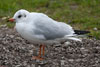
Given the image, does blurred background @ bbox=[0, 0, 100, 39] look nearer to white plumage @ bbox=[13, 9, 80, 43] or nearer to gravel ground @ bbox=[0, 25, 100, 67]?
gravel ground @ bbox=[0, 25, 100, 67]

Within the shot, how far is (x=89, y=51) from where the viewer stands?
6156mm

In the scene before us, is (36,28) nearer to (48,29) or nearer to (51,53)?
(48,29)

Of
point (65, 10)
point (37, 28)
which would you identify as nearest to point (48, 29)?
point (37, 28)

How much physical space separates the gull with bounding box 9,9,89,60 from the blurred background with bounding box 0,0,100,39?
7.60 ft

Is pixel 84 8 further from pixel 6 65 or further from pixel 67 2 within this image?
pixel 6 65

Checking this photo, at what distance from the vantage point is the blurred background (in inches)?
329

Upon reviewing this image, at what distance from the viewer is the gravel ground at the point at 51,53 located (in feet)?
18.2

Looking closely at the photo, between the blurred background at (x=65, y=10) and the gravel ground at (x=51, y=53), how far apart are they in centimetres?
136

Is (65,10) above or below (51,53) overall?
above

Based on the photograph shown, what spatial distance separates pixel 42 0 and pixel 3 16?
1.58 metres

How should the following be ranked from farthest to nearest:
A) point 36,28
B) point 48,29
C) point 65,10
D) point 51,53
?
point 65,10
point 51,53
point 48,29
point 36,28

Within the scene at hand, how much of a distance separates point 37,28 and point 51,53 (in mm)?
834

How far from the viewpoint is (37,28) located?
5.42 meters

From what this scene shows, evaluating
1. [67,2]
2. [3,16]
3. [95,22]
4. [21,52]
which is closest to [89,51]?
[21,52]
